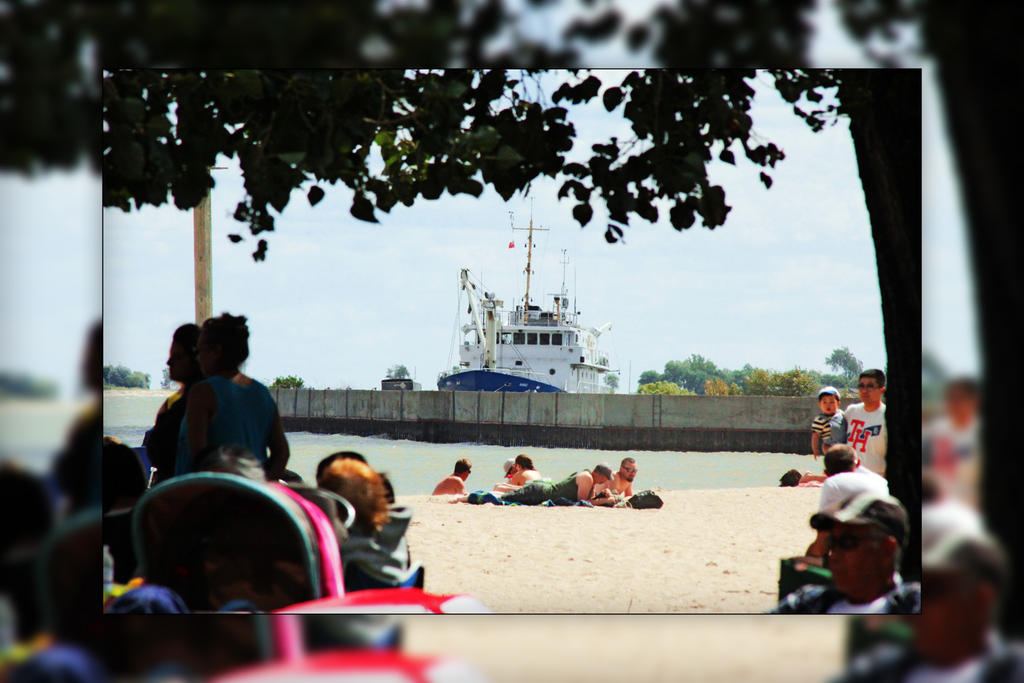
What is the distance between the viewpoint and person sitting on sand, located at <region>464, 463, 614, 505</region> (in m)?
13.9

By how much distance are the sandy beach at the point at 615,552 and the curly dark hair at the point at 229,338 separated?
3634 mm

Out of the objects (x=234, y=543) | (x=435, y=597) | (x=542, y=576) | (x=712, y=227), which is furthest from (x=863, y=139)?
(x=542, y=576)

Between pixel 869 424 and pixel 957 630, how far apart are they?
3.59 metres

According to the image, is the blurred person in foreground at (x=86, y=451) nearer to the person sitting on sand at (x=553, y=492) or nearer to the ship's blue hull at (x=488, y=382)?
the person sitting on sand at (x=553, y=492)

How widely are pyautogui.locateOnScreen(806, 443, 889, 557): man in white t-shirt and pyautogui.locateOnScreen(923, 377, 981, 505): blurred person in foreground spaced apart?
1.51m

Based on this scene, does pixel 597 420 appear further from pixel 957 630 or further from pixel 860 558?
pixel 957 630

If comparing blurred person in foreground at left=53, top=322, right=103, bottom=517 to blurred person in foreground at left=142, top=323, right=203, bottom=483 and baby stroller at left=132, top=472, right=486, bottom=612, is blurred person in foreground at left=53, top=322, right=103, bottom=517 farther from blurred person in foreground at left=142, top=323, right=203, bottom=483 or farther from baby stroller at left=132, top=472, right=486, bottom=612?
blurred person in foreground at left=142, top=323, right=203, bottom=483

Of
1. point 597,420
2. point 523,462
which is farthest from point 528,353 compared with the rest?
point 597,420

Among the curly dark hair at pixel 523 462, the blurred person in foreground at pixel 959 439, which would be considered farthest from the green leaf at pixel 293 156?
the curly dark hair at pixel 523 462

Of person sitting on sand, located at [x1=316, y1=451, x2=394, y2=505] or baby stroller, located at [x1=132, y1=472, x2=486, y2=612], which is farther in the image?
person sitting on sand, located at [x1=316, y1=451, x2=394, y2=505]

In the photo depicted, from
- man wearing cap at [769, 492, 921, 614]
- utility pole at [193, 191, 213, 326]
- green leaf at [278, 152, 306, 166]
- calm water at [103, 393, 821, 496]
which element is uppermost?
green leaf at [278, 152, 306, 166]

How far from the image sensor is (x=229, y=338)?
4.05 metres

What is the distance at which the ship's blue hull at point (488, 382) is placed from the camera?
78.6 feet

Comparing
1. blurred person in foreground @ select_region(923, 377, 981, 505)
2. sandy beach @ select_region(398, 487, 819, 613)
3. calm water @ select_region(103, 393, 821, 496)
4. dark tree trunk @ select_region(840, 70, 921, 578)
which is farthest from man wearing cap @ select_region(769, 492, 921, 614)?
calm water @ select_region(103, 393, 821, 496)
